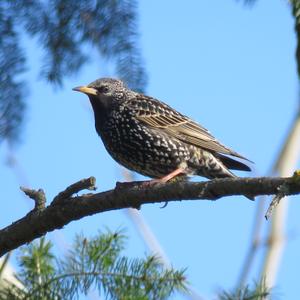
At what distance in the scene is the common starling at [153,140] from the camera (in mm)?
5938

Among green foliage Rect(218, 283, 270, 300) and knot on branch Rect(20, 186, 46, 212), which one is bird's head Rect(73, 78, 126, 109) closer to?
knot on branch Rect(20, 186, 46, 212)

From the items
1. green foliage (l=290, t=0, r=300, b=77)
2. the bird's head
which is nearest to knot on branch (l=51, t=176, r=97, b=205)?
green foliage (l=290, t=0, r=300, b=77)

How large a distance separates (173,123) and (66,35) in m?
2.62

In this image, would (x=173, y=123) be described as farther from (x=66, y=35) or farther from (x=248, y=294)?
(x=248, y=294)

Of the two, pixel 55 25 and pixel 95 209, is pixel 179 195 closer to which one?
pixel 95 209

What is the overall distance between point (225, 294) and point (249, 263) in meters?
3.99

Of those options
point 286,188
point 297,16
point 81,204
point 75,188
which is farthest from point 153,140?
point 297,16

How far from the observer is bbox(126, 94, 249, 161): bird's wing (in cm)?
618

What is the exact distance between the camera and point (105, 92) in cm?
649

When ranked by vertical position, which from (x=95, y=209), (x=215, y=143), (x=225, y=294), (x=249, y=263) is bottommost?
(x=225, y=294)

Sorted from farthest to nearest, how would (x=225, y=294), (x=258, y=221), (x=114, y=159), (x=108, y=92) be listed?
(x=258, y=221) → (x=108, y=92) → (x=114, y=159) → (x=225, y=294)

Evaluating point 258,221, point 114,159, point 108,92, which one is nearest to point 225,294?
point 114,159

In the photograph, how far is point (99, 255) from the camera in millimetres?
3189

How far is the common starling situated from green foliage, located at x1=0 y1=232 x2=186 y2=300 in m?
2.57
